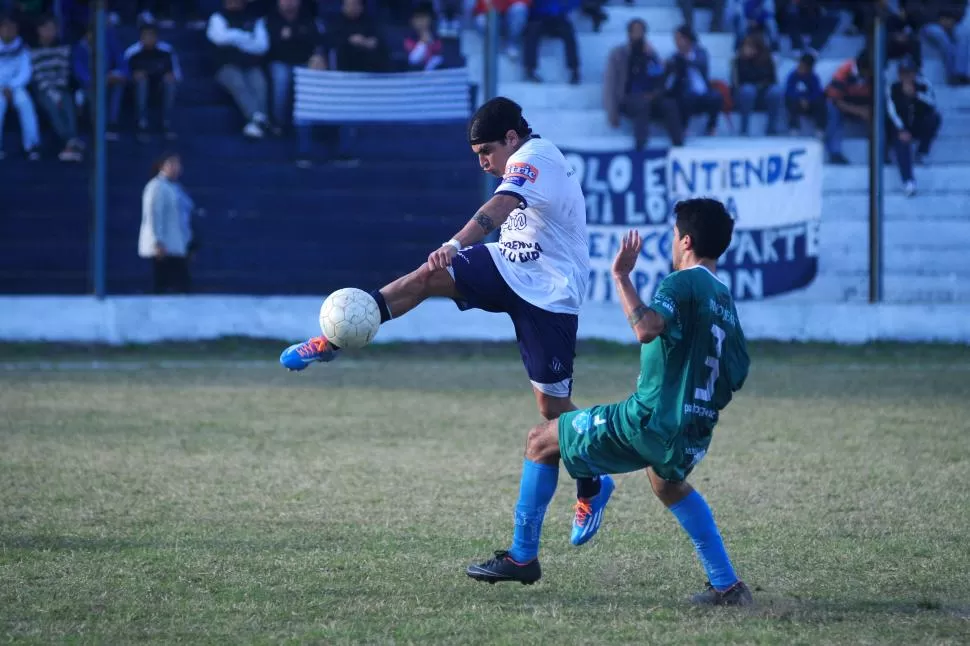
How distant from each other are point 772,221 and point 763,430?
6458 millimetres

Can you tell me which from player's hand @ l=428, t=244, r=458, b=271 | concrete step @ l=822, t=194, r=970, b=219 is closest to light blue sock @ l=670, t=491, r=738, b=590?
player's hand @ l=428, t=244, r=458, b=271

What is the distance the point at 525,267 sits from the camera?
6.02m

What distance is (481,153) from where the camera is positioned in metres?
6.24

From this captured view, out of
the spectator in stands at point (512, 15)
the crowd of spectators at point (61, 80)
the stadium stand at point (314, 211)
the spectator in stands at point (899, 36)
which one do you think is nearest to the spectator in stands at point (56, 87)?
the crowd of spectators at point (61, 80)

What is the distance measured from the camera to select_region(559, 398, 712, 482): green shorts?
4887mm

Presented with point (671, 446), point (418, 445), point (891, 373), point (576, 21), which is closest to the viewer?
point (671, 446)

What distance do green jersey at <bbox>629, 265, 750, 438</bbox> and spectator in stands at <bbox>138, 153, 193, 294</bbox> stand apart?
11170 mm

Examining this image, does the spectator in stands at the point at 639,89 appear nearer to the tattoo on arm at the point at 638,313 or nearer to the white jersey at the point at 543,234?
the white jersey at the point at 543,234

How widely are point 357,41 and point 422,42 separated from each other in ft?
4.53

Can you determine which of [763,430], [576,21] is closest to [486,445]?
[763,430]

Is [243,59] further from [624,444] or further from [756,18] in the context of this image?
[624,444]

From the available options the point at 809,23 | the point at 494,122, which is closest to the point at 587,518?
the point at 494,122

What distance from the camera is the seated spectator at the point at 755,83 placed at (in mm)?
17562

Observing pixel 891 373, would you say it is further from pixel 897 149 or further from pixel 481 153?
pixel 481 153
